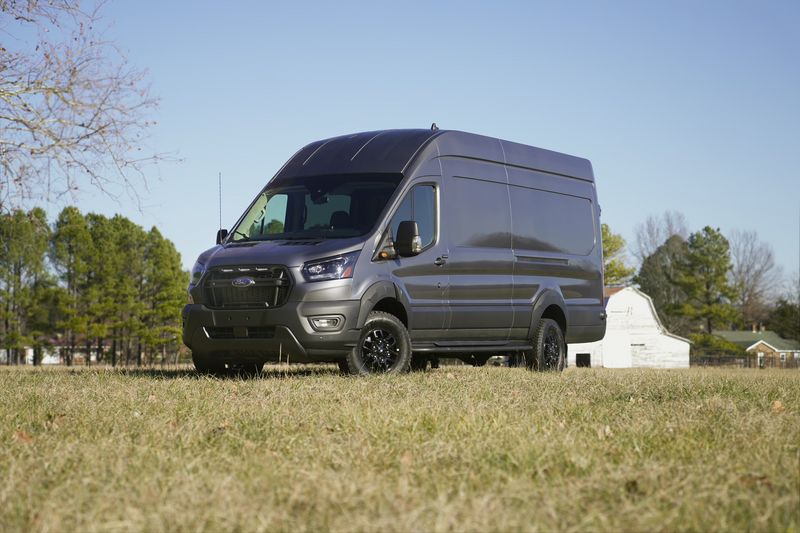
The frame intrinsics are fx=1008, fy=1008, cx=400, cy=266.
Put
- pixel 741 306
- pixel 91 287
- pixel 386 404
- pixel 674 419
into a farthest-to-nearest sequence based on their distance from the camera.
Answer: pixel 741 306, pixel 91 287, pixel 386 404, pixel 674 419

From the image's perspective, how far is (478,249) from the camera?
12953mm

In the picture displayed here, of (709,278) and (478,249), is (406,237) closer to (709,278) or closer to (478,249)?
(478,249)

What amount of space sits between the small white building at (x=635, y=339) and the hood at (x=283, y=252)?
5605 cm

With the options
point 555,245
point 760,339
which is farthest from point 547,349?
point 760,339

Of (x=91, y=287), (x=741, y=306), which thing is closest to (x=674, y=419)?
(x=91, y=287)

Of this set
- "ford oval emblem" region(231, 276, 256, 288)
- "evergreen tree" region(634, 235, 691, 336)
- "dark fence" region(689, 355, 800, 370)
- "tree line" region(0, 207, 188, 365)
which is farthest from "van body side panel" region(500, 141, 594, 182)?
"evergreen tree" region(634, 235, 691, 336)

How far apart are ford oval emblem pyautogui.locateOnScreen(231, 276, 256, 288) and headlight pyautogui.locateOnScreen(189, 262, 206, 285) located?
57 centimetres

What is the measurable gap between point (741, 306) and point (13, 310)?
60.2 metres

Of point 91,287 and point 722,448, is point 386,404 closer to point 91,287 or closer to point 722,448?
point 722,448

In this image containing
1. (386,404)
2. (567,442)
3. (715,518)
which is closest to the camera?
(715,518)

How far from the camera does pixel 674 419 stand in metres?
6.66

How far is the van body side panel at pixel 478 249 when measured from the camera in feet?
41.2

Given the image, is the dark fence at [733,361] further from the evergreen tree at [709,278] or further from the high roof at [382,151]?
the high roof at [382,151]

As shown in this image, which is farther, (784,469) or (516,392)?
(516,392)
